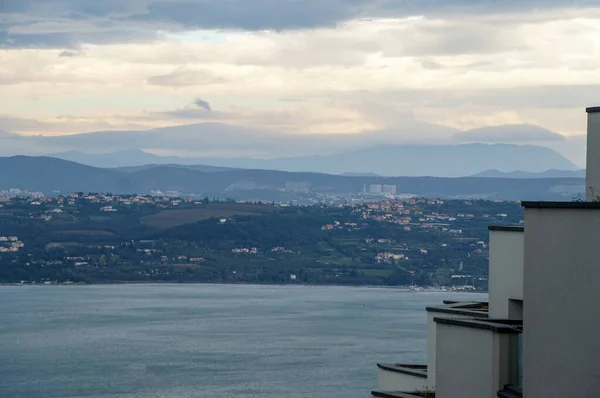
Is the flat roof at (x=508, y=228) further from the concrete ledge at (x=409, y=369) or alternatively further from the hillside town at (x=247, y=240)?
the hillside town at (x=247, y=240)

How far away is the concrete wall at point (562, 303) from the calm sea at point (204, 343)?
3850 cm

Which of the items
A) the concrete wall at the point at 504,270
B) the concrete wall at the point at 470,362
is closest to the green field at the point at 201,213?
the concrete wall at the point at 504,270

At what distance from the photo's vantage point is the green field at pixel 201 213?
158 meters

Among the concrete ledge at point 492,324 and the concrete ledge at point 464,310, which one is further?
the concrete ledge at point 464,310

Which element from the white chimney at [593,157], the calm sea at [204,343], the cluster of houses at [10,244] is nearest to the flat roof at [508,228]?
the white chimney at [593,157]

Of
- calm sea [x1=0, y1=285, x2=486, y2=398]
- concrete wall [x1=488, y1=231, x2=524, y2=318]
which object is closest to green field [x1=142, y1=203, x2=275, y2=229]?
calm sea [x1=0, y1=285, x2=486, y2=398]

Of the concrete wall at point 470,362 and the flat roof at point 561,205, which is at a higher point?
the flat roof at point 561,205

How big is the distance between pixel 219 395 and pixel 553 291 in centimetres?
4142

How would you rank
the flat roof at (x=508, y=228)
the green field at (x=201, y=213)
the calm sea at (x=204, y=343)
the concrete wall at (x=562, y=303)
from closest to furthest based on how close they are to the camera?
the concrete wall at (x=562, y=303), the flat roof at (x=508, y=228), the calm sea at (x=204, y=343), the green field at (x=201, y=213)

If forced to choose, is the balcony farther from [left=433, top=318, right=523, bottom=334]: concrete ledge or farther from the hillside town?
the hillside town

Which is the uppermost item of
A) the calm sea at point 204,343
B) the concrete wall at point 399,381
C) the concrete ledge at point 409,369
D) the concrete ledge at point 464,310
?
the concrete ledge at point 464,310

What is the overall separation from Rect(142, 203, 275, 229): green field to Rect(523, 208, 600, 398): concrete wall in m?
149

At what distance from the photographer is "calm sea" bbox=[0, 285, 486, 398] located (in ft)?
164

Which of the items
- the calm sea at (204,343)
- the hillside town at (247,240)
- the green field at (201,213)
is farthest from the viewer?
the green field at (201,213)
